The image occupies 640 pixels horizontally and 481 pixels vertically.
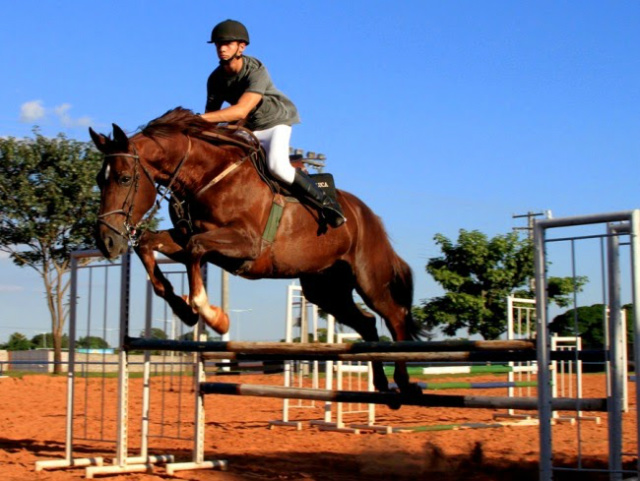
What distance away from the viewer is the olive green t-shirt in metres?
6.56

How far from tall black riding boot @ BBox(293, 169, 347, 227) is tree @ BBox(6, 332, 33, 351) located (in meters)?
43.8

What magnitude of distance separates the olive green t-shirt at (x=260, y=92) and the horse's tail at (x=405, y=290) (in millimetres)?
1547

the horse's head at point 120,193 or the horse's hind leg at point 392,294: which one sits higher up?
the horse's head at point 120,193

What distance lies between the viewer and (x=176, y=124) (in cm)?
651

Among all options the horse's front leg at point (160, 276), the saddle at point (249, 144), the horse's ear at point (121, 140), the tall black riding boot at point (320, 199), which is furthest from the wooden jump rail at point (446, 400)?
the horse's ear at point (121, 140)

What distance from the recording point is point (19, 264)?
78.5ft

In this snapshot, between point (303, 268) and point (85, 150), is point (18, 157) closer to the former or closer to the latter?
point (85, 150)

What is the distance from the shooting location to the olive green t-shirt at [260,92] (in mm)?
6559

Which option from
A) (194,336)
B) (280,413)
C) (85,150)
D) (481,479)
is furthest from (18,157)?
(481,479)

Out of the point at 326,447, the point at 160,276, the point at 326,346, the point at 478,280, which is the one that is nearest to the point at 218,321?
the point at 160,276

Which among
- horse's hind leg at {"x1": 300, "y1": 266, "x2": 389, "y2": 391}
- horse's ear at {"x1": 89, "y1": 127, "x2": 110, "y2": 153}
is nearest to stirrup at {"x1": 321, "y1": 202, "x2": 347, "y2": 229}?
horse's hind leg at {"x1": 300, "y1": 266, "x2": 389, "y2": 391}

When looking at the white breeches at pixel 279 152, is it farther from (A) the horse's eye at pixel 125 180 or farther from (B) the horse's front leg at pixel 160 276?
(A) the horse's eye at pixel 125 180

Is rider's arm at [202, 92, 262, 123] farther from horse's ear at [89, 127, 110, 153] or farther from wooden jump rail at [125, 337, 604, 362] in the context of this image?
wooden jump rail at [125, 337, 604, 362]

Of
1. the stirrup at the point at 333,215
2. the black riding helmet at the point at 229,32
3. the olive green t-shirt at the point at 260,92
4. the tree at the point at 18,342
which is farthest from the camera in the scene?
the tree at the point at 18,342
